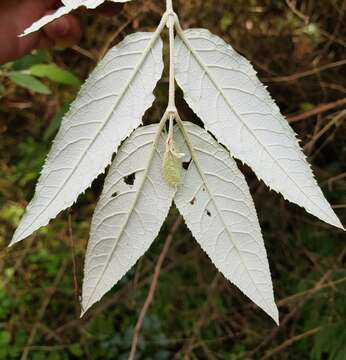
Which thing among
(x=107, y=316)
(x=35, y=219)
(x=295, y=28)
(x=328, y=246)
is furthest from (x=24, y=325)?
(x=35, y=219)

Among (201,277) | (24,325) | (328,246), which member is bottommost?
(24,325)

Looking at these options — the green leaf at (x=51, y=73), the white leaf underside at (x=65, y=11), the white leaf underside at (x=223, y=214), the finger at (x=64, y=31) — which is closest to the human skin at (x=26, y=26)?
the finger at (x=64, y=31)

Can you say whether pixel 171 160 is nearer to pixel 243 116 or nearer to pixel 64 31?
pixel 243 116

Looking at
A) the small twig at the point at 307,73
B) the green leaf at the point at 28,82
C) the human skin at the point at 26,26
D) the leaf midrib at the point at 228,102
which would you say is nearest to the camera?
the leaf midrib at the point at 228,102

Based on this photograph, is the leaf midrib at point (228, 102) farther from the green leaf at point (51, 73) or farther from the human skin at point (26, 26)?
the green leaf at point (51, 73)

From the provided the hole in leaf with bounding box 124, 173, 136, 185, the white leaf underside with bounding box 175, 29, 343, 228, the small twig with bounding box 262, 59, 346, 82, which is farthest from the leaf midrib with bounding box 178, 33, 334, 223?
the small twig with bounding box 262, 59, 346, 82

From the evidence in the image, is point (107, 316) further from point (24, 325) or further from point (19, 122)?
point (19, 122)
